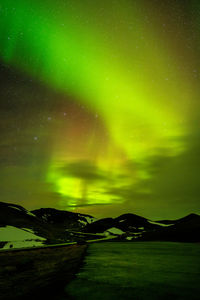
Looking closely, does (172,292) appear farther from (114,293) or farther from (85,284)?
(85,284)

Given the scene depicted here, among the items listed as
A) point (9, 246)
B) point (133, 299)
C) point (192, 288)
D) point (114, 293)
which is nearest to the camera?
point (133, 299)

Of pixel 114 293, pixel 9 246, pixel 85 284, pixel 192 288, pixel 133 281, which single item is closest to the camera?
pixel 114 293

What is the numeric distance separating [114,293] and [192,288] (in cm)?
389

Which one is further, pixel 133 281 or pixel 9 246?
pixel 9 246

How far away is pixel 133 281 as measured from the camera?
15055 mm

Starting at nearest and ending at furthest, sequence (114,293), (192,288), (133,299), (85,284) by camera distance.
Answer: (133,299) → (114,293) → (192,288) → (85,284)

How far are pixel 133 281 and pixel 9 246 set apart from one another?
511ft

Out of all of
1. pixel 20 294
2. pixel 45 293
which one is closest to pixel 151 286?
pixel 45 293

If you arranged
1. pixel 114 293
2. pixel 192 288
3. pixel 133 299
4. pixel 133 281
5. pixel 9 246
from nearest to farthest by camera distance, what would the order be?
1. pixel 133 299
2. pixel 114 293
3. pixel 192 288
4. pixel 133 281
5. pixel 9 246

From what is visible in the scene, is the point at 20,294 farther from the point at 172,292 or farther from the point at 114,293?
the point at 172,292

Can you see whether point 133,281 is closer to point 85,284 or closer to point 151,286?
point 151,286

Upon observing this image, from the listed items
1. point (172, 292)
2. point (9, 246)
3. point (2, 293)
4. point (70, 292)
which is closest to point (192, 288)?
point (172, 292)

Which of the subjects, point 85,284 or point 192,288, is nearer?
point 192,288

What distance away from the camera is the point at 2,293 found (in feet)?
42.9
